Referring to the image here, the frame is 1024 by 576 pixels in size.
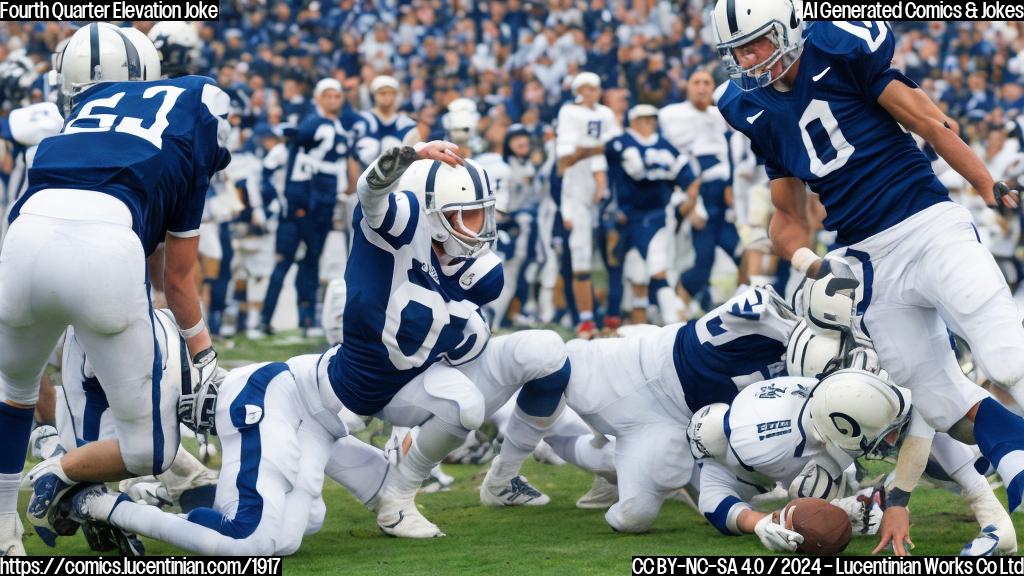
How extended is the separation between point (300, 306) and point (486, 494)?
224 inches

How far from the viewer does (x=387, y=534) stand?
5254 millimetres

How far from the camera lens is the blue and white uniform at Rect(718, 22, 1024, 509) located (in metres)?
4.50

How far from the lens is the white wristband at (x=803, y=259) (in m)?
4.79

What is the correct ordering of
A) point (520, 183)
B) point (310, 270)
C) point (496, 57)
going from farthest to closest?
point (496, 57)
point (520, 183)
point (310, 270)

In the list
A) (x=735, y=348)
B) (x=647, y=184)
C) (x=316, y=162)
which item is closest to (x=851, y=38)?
(x=735, y=348)

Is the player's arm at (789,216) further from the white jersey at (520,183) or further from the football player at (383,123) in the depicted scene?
the white jersey at (520,183)

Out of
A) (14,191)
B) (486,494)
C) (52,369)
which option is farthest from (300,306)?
(486,494)

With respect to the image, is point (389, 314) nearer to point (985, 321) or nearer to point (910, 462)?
point (910, 462)

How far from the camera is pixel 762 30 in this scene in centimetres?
470

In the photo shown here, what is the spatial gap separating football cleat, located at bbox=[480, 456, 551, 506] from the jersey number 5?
6.69ft

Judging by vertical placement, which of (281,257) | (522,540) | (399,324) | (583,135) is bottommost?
(281,257)

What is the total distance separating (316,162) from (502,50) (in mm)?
8027

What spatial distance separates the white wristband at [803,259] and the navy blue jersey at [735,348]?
0.67 ft

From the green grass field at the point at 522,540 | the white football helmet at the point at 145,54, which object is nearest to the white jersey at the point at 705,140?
the green grass field at the point at 522,540
